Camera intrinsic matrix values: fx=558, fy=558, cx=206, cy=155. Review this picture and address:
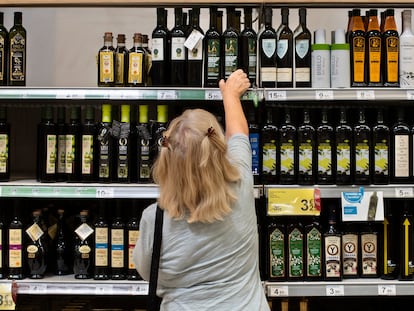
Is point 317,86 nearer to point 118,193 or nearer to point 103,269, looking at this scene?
point 118,193

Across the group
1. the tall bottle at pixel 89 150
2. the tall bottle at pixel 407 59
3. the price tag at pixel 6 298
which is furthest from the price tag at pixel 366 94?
the price tag at pixel 6 298

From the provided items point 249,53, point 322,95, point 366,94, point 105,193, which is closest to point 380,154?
point 366,94

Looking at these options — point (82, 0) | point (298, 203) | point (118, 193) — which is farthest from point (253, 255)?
point (82, 0)

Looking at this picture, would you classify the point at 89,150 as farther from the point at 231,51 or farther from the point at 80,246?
the point at 231,51

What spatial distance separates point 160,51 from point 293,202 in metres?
0.92

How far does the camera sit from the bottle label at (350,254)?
263 cm

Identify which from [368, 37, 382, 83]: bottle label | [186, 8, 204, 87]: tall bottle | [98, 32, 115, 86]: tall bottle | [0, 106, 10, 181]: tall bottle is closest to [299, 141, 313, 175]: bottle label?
[368, 37, 382, 83]: bottle label

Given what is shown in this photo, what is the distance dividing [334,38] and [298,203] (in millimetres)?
807

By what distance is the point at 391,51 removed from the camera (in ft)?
8.52

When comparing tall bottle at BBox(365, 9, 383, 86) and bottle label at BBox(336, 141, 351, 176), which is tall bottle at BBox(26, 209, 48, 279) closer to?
bottle label at BBox(336, 141, 351, 176)

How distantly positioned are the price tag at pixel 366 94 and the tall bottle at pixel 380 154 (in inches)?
7.2

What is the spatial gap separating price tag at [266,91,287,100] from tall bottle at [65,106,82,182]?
92 cm

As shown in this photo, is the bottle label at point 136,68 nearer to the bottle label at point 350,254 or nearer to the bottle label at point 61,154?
the bottle label at point 61,154

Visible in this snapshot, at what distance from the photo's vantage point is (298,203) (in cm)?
246
